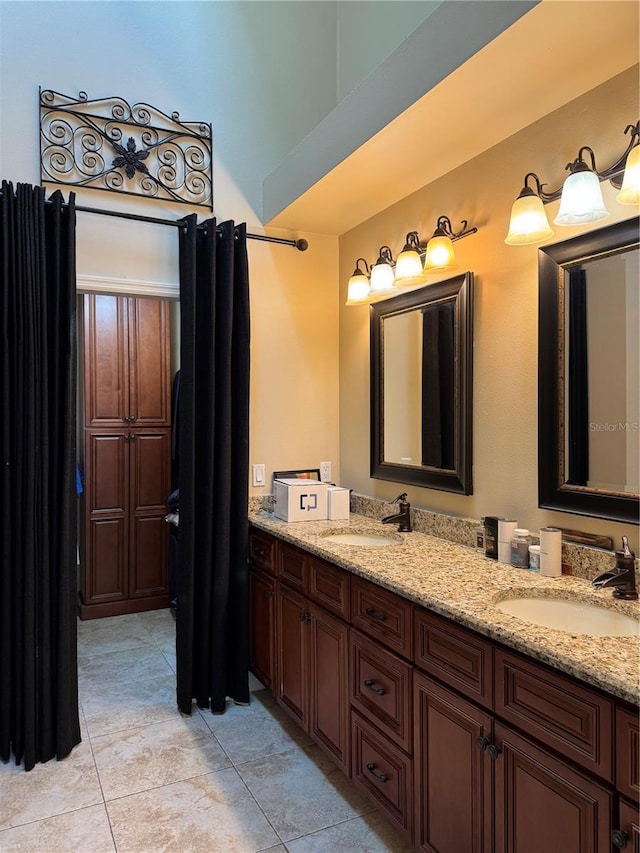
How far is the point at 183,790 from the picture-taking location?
2.30m

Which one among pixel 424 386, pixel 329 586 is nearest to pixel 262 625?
pixel 329 586

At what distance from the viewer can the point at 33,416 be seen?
248cm

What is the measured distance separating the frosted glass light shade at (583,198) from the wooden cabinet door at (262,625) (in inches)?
77.8

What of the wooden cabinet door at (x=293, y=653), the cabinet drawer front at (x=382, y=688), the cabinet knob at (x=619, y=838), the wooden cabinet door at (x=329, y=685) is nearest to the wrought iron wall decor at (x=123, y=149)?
the wooden cabinet door at (x=293, y=653)

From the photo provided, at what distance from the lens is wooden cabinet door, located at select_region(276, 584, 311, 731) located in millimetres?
2541

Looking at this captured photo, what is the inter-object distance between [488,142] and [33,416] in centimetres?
212

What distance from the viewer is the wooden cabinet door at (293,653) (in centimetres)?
254

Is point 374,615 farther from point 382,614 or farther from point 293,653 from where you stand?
point 293,653

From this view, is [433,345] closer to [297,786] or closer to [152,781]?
[297,786]

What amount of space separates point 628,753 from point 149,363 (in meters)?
3.83

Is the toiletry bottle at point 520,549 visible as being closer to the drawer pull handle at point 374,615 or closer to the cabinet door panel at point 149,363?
the drawer pull handle at point 374,615

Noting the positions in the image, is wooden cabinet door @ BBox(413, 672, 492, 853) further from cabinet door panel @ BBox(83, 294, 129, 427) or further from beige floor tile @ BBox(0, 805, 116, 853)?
cabinet door panel @ BBox(83, 294, 129, 427)

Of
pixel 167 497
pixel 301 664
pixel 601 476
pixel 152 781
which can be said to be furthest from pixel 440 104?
pixel 167 497

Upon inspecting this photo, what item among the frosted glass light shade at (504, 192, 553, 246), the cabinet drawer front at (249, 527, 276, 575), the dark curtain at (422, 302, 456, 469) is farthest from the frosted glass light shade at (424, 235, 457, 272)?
the cabinet drawer front at (249, 527, 276, 575)
